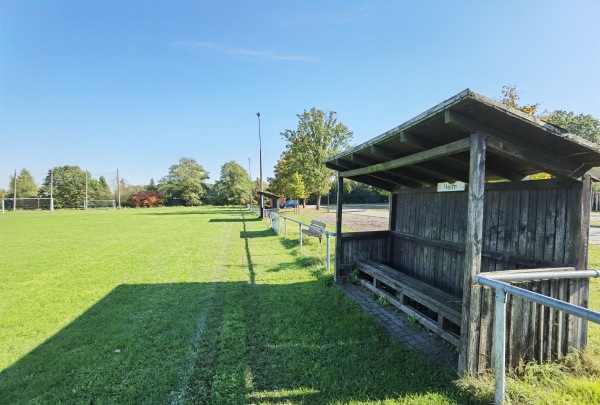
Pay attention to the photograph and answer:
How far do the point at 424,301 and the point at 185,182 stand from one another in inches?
2662

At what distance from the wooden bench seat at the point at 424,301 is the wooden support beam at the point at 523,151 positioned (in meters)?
1.87

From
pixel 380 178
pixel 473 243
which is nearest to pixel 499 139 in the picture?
pixel 473 243

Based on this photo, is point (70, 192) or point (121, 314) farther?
point (70, 192)

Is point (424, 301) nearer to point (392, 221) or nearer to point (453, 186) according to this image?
point (453, 186)

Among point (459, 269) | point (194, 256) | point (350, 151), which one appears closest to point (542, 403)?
point (459, 269)

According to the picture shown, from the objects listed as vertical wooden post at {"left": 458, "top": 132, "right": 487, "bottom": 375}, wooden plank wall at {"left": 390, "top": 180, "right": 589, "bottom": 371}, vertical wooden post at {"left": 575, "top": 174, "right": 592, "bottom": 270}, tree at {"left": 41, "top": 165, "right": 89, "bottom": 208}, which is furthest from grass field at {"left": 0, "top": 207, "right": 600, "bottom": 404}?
tree at {"left": 41, "top": 165, "right": 89, "bottom": 208}

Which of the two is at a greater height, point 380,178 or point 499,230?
point 380,178

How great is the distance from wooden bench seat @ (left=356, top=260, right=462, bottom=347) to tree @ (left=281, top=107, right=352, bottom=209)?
1007 inches

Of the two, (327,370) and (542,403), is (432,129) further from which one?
(327,370)

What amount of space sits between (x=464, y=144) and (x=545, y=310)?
1881mm

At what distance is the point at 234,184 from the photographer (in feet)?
195

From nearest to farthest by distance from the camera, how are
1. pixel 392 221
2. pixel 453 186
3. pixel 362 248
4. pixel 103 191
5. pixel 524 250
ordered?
1. pixel 524 250
2. pixel 453 186
3. pixel 362 248
4. pixel 392 221
5. pixel 103 191

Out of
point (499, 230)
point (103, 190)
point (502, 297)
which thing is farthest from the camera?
point (103, 190)

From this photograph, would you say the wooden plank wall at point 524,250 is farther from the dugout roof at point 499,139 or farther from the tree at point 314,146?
the tree at point 314,146
